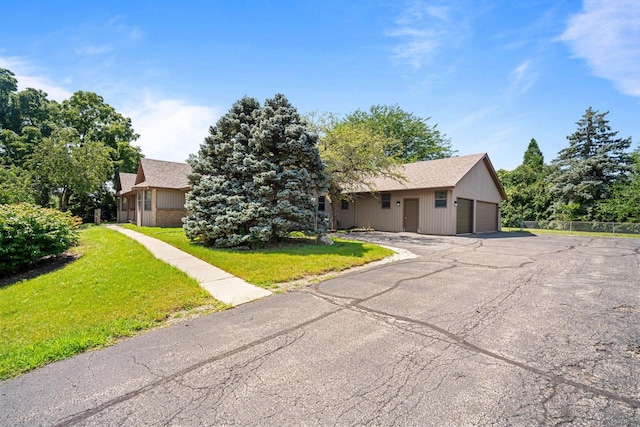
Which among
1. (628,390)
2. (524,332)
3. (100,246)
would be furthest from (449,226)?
(100,246)

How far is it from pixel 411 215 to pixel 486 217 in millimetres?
6417

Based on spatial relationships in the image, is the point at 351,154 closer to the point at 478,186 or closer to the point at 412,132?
the point at 478,186

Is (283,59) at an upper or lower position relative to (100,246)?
upper

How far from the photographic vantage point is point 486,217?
20.6m

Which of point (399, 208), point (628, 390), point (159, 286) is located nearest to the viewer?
point (628, 390)

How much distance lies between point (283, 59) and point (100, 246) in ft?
30.5

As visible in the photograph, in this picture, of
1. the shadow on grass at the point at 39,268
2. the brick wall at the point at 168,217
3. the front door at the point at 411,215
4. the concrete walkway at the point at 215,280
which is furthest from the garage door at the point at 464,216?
the shadow on grass at the point at 39,268

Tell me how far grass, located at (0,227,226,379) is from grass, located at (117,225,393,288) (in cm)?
122

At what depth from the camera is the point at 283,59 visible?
10.3 m

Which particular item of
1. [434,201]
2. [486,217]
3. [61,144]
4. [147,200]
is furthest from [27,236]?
[486,217]

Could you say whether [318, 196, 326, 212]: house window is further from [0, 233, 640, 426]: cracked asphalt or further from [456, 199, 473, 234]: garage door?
[0, 233, 640, 426]: cracked asphalt

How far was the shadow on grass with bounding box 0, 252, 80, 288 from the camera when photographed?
7627mm

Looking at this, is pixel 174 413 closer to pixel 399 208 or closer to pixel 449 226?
pixel 449 226

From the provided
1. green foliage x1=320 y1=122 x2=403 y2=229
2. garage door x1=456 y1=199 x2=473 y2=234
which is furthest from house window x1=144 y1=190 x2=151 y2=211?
garage door x1=456 y1=199 x2=473 y2=234
